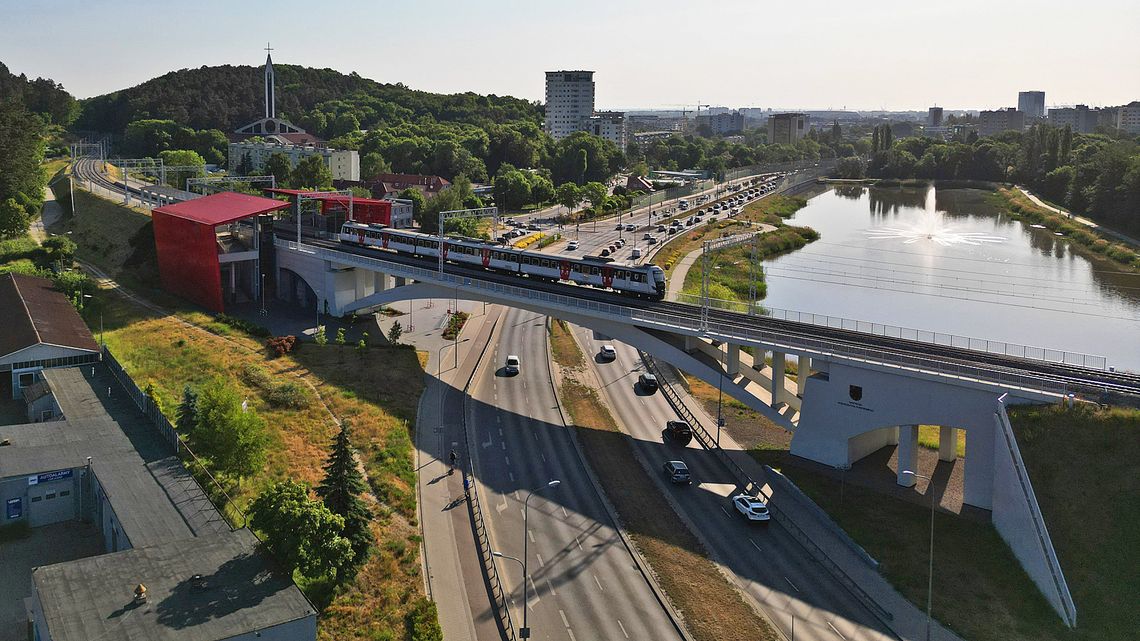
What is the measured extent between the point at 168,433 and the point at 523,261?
2664 centimetres

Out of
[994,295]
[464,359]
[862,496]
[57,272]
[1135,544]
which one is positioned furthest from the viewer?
[994,295]

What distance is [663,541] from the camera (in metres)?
33.4

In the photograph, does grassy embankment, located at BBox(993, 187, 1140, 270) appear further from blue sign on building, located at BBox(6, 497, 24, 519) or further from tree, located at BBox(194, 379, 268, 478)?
blue sign on building, located at BBox(6, 497, 24, 519)

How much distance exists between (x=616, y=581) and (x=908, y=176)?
17316cm

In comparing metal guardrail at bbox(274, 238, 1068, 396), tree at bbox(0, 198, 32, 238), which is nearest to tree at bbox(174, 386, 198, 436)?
metal guardrail at bbox(274, 238, 1068, 396)

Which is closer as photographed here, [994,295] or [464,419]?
[464,419]

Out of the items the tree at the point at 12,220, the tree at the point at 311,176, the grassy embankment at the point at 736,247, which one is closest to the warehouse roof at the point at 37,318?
the tree at the point at 12,220

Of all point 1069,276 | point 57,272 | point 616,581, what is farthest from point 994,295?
point 57,272

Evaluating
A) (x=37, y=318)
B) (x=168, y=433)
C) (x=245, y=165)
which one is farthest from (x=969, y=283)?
(x=245, y=165)

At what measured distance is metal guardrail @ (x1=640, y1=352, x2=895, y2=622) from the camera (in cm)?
2966

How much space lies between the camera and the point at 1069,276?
3487 inches

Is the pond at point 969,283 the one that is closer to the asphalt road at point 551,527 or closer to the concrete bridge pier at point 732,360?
the concrete bridge pier at point 732,360

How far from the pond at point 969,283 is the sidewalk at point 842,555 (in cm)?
2997

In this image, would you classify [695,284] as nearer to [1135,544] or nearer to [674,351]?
[674,351]
